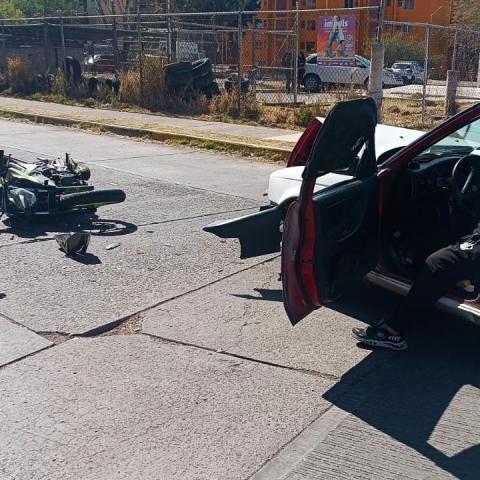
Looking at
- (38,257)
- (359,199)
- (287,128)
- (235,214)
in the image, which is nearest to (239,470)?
(359,199)

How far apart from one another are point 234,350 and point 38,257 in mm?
2642

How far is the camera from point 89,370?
4.18 metres

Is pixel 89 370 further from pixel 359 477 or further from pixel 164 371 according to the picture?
pixel 359 477

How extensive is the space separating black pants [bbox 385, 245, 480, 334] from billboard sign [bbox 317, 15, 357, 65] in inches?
570

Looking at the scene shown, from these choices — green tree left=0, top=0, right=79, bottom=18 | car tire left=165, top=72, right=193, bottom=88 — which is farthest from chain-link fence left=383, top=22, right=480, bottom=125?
green tree left=0, top=0, right=79, bottom=18

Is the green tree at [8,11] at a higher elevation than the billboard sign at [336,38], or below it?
higher

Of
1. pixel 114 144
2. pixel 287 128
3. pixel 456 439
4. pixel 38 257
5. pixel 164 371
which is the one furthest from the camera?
pixel 287 128

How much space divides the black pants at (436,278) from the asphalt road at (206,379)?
289mm

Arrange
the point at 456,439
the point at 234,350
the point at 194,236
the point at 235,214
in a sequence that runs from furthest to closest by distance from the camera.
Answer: the point at 235,214
the point at 194,236
the point at 234,350
the point at 456,439

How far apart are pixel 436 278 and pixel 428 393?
2.26 ft

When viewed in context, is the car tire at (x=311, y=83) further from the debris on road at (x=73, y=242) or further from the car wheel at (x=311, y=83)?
the debris on road at (x=73, y=242)

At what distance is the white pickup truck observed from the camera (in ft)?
66.8

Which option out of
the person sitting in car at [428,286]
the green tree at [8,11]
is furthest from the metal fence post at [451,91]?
the green tree at [8,11]

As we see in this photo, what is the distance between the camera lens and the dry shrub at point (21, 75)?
78.4 feet
